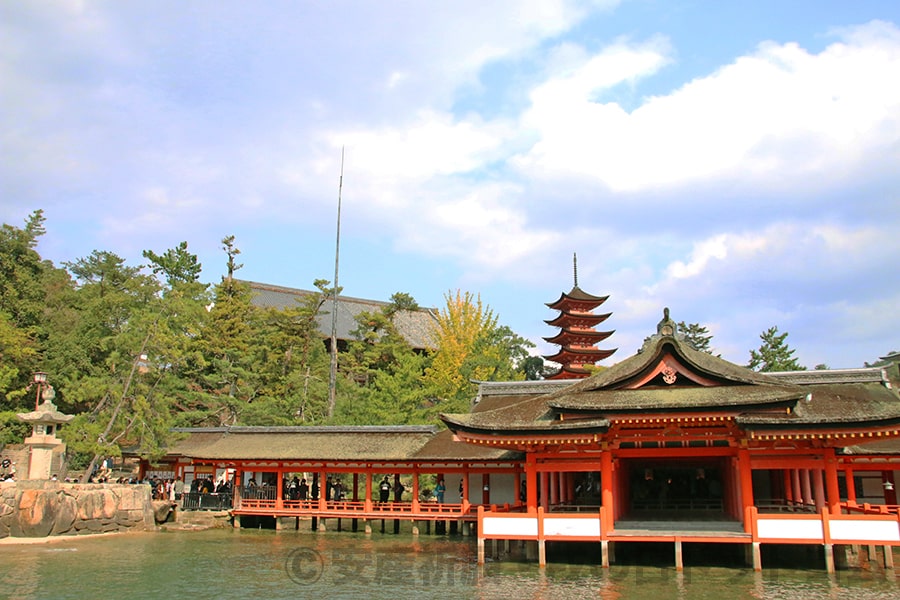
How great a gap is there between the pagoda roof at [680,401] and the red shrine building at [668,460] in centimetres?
4

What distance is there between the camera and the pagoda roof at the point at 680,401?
19.2m

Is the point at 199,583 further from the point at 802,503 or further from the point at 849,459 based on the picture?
the point at 849,459

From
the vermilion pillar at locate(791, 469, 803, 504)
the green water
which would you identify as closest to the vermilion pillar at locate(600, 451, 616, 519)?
the green water

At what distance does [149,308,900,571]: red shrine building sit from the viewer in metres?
19.4

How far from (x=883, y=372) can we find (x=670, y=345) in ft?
32.1

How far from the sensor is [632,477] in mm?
26766

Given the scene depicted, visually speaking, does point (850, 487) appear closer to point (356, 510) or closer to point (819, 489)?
point (819, 489)

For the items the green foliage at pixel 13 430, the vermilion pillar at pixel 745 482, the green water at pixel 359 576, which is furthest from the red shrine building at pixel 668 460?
the green foliage at pixel 13 430

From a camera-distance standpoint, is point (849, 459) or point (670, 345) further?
point (849, 459)

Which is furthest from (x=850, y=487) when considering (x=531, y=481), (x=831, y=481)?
(x=531, y=481)

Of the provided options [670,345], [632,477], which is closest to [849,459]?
[632,477]

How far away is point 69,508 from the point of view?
2803 centimetres

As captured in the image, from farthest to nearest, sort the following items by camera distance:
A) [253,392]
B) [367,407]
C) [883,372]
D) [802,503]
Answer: [253,392]
[367,407]
[883,372]
[802,503]

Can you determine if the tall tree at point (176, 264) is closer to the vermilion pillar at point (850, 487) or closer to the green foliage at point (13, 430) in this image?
the green foliage at point (13, 430)
